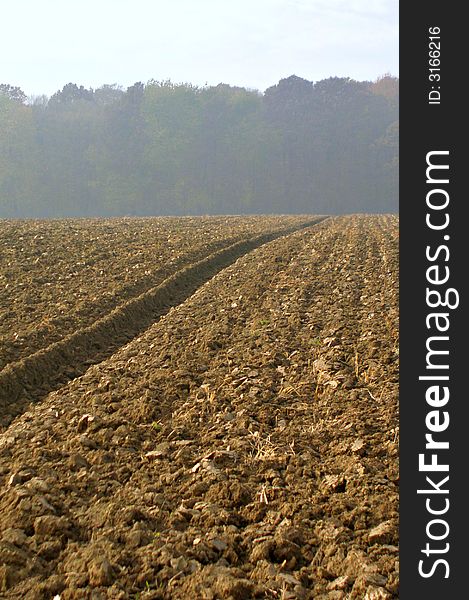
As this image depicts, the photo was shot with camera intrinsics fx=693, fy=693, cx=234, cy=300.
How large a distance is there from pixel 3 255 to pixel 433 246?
14667 mm

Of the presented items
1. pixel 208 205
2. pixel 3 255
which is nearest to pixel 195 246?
pixel 3 255

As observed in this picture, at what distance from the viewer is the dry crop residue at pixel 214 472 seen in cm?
432

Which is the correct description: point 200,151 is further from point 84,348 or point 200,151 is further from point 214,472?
point 214,472

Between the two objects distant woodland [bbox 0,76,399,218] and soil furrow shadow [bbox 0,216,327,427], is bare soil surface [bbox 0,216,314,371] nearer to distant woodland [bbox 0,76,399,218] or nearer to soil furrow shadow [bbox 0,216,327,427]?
soil furrow shadow [bbox 0,216,327,427]

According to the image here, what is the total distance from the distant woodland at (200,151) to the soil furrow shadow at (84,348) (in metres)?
55.2

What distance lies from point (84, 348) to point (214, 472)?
4.85m

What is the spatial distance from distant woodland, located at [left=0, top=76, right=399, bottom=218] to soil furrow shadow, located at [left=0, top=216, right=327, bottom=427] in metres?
55.2

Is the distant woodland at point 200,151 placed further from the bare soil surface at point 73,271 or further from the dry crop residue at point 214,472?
the dry crop residue at point 214,472

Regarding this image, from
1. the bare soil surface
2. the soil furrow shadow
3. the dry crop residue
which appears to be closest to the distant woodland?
the bare soil surface

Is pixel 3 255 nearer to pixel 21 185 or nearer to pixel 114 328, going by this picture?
pixel 114 328

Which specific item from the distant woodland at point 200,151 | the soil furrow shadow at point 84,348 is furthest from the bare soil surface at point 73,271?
the distant woodland at point 200,151

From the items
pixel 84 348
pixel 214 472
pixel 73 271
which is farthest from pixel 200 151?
pixel 214 472

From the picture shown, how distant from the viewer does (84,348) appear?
9914mm

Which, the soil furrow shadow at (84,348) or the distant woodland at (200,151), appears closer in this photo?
the soil furrow shadow at (84,348)
